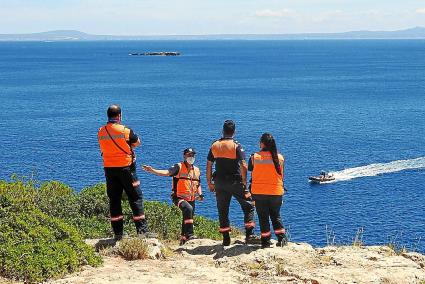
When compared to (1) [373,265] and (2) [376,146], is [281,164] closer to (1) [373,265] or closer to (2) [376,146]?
(1) [373,265]

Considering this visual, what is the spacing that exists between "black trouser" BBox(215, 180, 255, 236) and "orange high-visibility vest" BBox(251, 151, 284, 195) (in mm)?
485

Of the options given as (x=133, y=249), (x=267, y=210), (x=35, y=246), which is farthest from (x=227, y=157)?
(x=35, y=246)

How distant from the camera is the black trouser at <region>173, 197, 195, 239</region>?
42.5ft

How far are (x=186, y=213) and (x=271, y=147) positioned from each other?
2739 mm

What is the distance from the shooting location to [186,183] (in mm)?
13039

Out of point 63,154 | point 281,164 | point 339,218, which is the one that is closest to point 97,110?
point 63,154

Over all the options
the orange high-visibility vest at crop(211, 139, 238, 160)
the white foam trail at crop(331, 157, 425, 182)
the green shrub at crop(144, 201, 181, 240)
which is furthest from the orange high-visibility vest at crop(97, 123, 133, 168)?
the white foam trail at crop(331, 157, 425, 182)

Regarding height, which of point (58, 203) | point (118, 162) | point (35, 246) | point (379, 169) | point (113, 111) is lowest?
point (379, 169)

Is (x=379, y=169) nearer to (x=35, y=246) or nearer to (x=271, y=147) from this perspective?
(x=271, y=147)

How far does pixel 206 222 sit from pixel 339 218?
37571 mm

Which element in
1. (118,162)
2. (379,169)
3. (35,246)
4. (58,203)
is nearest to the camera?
(35,246)

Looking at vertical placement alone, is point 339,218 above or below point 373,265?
below

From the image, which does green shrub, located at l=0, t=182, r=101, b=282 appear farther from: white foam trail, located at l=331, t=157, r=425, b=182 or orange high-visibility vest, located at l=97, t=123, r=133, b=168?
white foam trail, located at l=331, t=157, r=425, b=182

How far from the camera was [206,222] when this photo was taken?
18.0 meters
